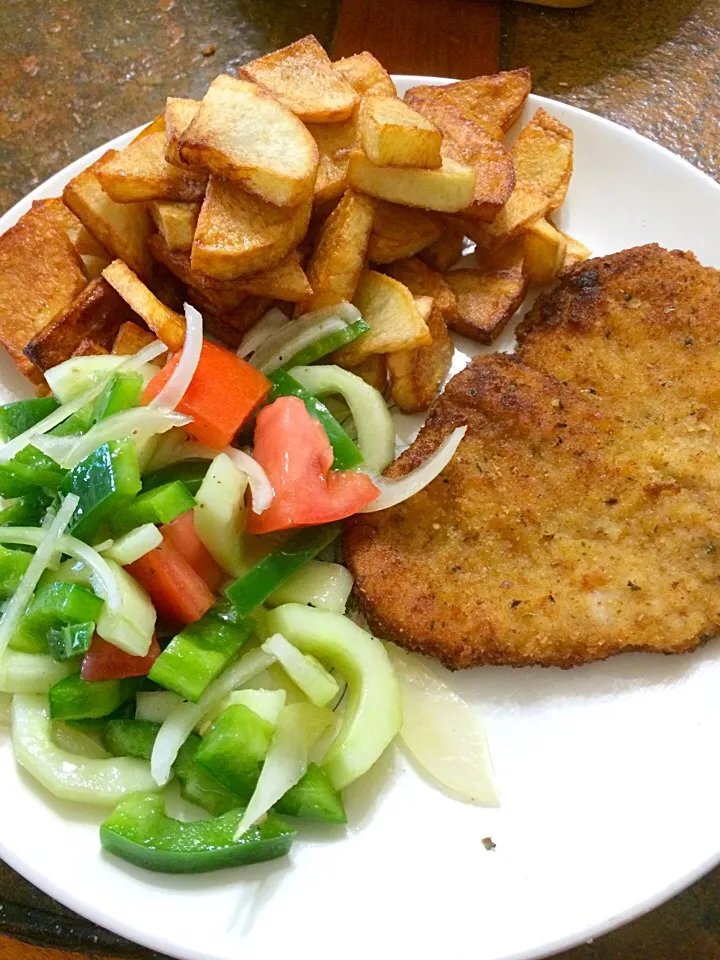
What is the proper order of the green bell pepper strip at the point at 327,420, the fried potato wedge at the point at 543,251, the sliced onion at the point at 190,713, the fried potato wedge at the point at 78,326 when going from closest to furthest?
1. the sliced onion at the point at 190,713
2. the green bell pepper strip at the point at 327,420
3. the fried potato wedge at the point at 78,326
4. the fried potato wedge at the point at 543,251

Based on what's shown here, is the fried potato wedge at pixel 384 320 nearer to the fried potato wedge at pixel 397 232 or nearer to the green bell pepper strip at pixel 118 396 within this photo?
the fried potato wedge at pixel 397 232

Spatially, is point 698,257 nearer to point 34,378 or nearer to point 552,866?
point 552,866

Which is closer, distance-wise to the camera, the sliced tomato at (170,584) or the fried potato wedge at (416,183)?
the sliced tomato at (170,584)

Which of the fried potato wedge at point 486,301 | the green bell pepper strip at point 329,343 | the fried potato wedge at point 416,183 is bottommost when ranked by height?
the green bell pepper strip at point 329,343

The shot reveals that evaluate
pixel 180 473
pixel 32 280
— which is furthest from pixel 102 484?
pixel 32 280

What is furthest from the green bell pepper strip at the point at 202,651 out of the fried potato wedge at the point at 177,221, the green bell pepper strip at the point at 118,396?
the fried potato wedge at the point at 177,221

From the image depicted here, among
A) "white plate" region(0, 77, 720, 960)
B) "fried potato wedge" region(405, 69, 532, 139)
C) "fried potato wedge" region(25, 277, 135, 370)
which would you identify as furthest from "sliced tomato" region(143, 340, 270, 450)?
"fried potato wedge" region(405, 69, 532, 139)

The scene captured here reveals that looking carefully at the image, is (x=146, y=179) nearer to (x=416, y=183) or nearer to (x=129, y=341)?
(x=129, y=341)
